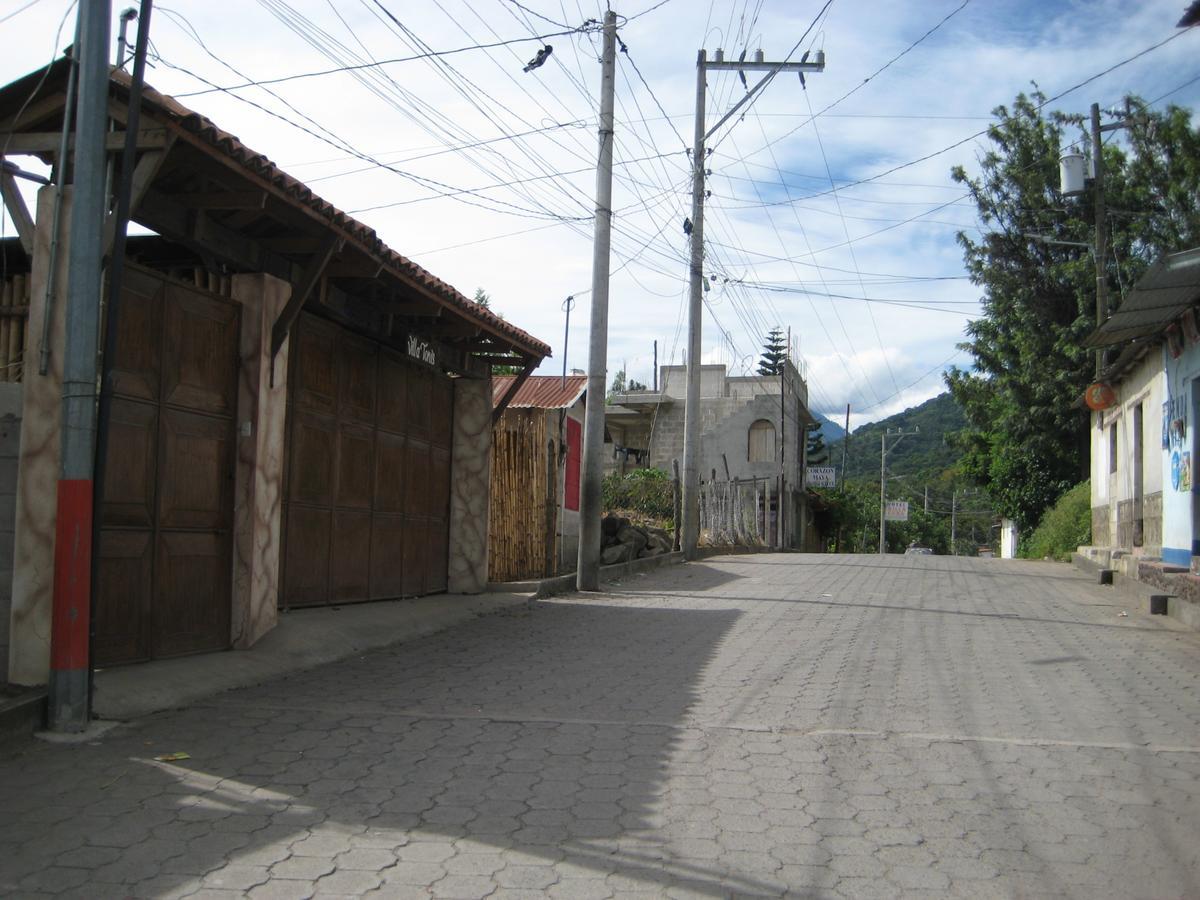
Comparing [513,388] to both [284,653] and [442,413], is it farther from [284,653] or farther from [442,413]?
[284,653]

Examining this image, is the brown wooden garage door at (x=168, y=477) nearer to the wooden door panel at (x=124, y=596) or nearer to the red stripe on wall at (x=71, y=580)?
the wooden door panel at (x=124, y=596)

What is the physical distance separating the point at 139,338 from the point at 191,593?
1.82 metres

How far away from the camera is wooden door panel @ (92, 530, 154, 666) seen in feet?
21.1

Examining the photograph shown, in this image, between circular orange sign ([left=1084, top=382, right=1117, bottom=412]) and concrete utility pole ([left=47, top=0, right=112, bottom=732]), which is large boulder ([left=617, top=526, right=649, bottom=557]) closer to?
circular orange sign ([left=1084, top=382, right=1117, bottom=412])

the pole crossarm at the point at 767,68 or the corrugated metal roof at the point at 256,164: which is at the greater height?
the pole crossarm at the point at 767,68

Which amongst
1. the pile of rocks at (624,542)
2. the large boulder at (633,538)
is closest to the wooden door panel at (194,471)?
the pile of rocks at (624,542)

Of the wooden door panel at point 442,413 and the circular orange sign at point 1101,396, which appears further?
the circular orange sign at point 1101,396

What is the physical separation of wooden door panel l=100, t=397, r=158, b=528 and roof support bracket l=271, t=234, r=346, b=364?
4.27 feet

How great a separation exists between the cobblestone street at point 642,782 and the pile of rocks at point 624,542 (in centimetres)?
884

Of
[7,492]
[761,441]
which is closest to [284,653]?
[7,492]

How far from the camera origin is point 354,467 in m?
10.1

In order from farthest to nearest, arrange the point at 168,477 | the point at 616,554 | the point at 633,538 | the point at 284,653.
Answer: the point at 633,538 → the point at 616,554 → the point at 284,653 → the point at 168,477

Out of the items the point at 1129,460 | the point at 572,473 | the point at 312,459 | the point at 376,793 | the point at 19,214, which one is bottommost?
the point at 376,793

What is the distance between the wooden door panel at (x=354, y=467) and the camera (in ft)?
32.2
